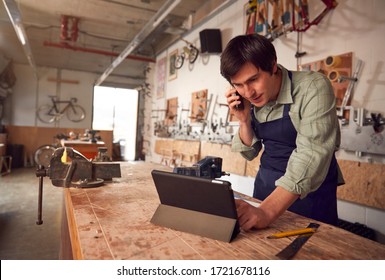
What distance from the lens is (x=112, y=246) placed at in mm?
710

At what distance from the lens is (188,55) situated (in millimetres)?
5594

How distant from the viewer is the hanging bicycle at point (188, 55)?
5180 mm

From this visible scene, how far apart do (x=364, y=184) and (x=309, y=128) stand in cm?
164

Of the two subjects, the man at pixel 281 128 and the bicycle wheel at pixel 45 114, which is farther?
the bicycle wheel at pixel 45 114

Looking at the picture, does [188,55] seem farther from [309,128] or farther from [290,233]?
[290,233]

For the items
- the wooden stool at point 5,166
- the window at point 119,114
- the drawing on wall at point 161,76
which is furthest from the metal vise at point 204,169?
the window at point 119,114

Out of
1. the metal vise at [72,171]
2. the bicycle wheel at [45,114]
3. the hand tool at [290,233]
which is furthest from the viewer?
the bicycle wheel at [45,114]

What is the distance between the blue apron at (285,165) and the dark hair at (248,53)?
246 mm

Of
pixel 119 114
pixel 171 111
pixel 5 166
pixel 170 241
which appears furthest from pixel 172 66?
pixel 170 241

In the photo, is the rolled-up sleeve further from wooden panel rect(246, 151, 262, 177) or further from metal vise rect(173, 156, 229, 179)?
wooden panel rect(246, 151, 262, 177)

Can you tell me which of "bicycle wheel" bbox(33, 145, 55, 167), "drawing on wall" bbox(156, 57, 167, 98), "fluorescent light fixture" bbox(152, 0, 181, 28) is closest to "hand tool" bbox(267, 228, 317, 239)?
"bicycle wheel" bbox(33, 145, 55, 167)

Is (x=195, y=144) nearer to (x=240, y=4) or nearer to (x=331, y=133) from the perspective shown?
(x=240, y=4)

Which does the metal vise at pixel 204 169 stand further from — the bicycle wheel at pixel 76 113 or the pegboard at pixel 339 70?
the bicycle wheel at pixel 76 113
